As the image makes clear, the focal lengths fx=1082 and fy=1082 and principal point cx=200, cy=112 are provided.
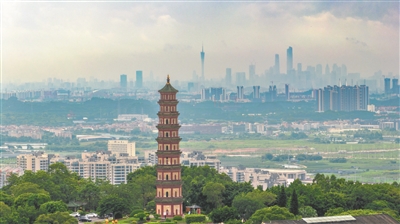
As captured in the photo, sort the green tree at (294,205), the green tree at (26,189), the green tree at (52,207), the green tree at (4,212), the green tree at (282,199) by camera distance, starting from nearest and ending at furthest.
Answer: the green tree at (4,212), the green tree at (294,205), the green tree at (52,207), the green tree at (282,199), the green tree at (26,189)

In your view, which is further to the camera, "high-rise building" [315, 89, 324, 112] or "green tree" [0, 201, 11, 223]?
"high-rise building" [315, 89, 324, 112]

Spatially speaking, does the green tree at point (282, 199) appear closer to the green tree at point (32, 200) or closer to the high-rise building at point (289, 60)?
the green tree at point (32, 200)

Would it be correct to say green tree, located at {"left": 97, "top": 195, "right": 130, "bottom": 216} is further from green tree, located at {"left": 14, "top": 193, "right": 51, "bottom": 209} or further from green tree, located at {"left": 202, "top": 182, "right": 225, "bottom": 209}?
green tree, located at {"left": 202, "top": 182, "right": 225, "bottom": 209}

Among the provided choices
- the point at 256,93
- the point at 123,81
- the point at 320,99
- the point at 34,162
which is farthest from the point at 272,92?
the point at 34,162

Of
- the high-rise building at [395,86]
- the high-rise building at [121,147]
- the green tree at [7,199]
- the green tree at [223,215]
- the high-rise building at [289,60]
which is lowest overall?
the green tree at [223,215]

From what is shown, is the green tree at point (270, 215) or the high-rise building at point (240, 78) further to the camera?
the high-rise building at point (240, 78)

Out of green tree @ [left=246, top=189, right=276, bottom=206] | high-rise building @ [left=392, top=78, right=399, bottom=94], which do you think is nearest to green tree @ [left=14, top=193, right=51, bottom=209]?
green tree @ [left=246, top=189, right=276, bottom=206]

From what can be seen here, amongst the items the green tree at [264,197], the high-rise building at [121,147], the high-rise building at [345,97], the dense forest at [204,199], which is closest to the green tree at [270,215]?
the dense forest at [204,199]

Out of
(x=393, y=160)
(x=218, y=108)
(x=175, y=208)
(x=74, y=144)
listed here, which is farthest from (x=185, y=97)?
(x=175, y=208)
